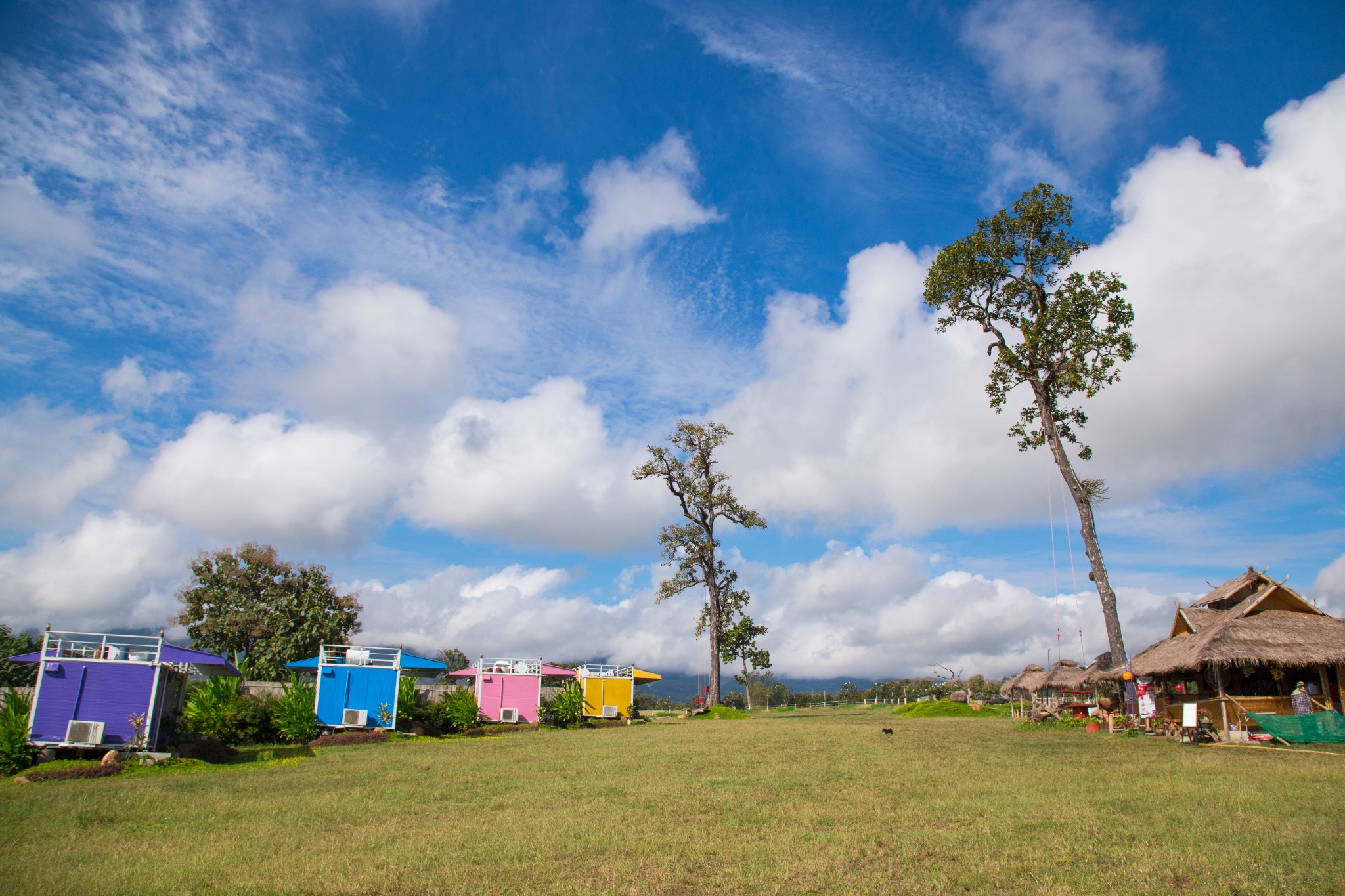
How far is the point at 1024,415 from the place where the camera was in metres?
27.8

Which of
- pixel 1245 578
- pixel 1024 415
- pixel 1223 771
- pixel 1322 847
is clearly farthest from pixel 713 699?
pixel 1322 847

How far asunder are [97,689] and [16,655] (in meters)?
11.9

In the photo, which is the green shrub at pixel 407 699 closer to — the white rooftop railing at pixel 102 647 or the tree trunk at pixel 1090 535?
the white rooftop railing at pixel 102 647

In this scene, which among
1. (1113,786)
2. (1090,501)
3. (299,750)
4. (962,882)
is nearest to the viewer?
(962,882)

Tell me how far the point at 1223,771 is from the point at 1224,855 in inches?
258

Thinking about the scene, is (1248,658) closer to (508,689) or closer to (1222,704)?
Answer: (1222,704)

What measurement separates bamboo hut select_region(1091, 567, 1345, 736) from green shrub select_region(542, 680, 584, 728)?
1869 cm

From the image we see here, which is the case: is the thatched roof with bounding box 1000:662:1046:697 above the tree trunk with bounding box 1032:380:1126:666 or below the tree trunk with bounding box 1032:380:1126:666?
below

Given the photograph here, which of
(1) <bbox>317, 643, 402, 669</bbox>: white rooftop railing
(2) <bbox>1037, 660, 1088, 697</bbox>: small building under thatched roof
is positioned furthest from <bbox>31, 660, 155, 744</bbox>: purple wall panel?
(2) <bbox>1037, 660, 1088, 697</bbox>: small building under thatched roof

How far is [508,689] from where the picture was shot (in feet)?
94.9

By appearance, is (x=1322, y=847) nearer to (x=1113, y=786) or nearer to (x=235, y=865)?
(x=1113, y=786)

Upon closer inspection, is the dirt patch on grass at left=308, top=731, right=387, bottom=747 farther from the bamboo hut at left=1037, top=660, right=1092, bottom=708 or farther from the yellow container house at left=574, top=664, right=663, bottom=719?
the bamboo hut at left=1037, top=660, right=1092, bottom=708

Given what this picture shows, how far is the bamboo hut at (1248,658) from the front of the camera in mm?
17828

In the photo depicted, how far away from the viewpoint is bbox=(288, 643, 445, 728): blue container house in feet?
74.3
